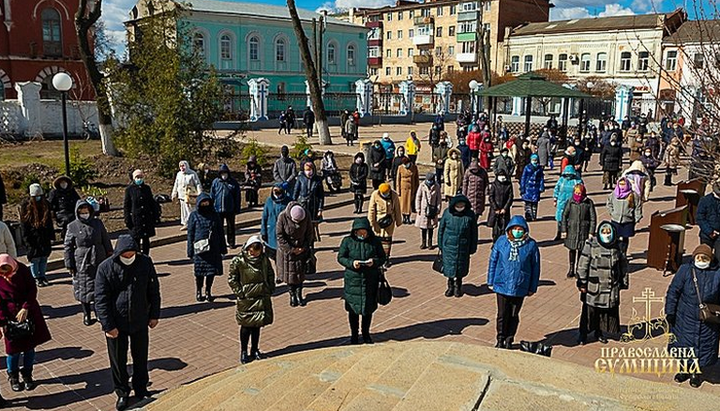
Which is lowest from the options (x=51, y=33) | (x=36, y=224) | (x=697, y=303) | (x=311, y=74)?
(x=697, y=303)

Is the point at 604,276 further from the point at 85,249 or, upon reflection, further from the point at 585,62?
the point at 585,62

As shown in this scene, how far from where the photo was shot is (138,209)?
33.6 feet

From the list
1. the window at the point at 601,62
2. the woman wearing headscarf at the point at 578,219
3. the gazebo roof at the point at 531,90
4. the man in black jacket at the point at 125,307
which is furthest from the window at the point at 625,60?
the man in black jacket at the point at 125,307

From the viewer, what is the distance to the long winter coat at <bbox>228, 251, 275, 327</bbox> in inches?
261

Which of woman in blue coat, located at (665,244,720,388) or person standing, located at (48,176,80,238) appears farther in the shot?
person standing, located at (48,176,80,238)

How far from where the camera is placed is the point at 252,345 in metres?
6.86

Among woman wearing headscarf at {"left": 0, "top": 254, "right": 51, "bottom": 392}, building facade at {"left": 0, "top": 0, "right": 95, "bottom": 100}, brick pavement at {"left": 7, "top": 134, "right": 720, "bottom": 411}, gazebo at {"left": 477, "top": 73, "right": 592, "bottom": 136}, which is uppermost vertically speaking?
building facade at {"left": 0, "top": 0, "right": 95, "bottom": 100}

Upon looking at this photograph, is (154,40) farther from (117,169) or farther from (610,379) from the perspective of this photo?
(610,379)

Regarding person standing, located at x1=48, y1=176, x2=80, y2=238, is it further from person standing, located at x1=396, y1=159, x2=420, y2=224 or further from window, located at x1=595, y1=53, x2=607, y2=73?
window, located at x1=595, y1=53, x2=607, y2=73

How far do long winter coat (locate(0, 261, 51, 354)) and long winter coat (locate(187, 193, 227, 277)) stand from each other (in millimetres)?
2628

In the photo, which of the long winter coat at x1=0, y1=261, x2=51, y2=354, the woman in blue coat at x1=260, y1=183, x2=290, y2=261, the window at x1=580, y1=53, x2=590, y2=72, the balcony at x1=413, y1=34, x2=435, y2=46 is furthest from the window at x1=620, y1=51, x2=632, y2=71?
the long winter coat at x1=0, y1=261, x2=51, y2=354

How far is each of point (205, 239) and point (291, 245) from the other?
1178 mm

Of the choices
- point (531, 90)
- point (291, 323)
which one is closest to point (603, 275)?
point (291, 323)

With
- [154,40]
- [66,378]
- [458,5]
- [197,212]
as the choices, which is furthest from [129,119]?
[458,5]
